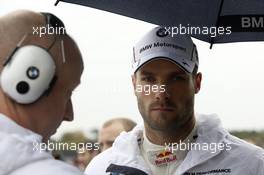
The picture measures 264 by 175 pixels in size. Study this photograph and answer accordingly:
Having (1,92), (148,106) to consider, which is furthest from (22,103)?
(148,106)

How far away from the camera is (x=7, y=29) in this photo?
186cm

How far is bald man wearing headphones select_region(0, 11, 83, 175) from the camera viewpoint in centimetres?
181

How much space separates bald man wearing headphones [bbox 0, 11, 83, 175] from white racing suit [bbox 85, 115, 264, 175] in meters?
1.29

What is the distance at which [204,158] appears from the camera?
10.2ft

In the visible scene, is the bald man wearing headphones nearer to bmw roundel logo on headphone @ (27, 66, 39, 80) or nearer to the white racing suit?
bmw roundel logo on headphone @ (27, 66, 39, 80)

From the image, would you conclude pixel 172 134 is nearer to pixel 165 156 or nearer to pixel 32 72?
pixel 165 156

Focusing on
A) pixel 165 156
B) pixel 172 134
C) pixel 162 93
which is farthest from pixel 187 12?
pixel 165 156

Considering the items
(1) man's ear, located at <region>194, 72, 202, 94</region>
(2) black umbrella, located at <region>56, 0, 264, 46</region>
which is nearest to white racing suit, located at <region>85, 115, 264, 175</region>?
Answer: (1) man's ear, located at <region>194, 72, 202, 94</region>

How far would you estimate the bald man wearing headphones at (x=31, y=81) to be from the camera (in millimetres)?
1808

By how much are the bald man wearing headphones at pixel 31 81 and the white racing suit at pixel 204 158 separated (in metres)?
1.29

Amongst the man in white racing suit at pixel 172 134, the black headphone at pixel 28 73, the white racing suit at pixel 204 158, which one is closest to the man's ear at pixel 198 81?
the man in white racing suit at pixel 172 134

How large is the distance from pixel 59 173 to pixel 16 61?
0.37 m

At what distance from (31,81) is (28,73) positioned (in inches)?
1.0

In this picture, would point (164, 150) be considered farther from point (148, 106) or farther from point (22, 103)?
point (22, 103)
